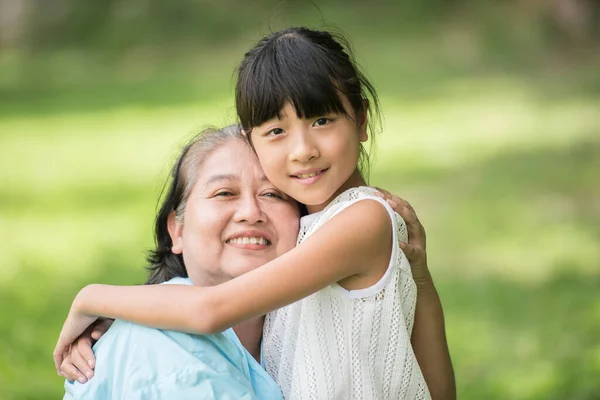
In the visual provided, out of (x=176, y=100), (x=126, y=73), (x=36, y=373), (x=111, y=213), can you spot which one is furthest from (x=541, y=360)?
(x=126, y=73)

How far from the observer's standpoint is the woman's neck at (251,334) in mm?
3330

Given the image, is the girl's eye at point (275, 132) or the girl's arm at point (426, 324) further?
the girl's arm at point (426, 324)

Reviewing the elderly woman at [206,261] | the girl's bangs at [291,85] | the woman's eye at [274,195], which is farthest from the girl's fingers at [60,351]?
the girl's bangs at [291,85]

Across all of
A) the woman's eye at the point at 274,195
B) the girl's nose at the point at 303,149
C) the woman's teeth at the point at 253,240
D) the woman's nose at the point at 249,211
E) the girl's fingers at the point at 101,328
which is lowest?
the girl's fingers at the point at 101,328

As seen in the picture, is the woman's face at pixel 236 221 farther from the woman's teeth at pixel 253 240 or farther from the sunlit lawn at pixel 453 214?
the sunlit lawn at pixel 453 214

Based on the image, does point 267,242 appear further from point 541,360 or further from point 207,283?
point 541,360

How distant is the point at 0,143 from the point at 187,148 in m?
9.41

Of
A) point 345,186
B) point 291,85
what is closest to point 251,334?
point 345,186

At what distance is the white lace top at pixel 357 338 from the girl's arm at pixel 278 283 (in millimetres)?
59

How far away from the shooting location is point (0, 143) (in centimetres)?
1230

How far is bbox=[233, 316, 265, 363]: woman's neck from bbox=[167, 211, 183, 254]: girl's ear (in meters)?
0.33

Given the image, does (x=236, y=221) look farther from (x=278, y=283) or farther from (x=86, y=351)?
(x=86, y=351)

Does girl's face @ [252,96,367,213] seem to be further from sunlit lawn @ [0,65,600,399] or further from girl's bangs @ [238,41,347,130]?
sunlit lawn @ [0,65,600,399]

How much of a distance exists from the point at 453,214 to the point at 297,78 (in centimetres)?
661
